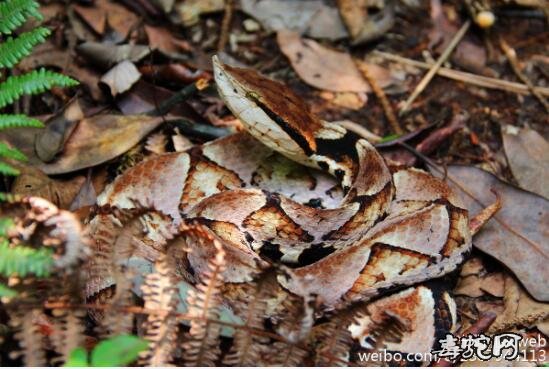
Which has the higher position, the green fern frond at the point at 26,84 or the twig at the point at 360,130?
the green fern frond at the point at 26,84

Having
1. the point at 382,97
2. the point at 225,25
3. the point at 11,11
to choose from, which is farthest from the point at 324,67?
the point at 11,11

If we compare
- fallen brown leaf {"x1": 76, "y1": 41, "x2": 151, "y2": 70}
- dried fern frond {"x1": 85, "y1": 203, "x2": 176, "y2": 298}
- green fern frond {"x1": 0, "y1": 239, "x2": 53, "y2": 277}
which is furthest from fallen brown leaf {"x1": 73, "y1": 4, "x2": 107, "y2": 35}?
green fern frond {"x1": 0, "y1": 239, "x2": 53, "y2": 277}

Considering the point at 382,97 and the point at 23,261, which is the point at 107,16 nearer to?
the point at 382,97

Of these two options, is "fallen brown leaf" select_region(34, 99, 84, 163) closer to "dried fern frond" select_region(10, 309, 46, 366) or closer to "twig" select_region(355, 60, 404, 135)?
"dried fern frond" select_region(10, 309, 46, 366)

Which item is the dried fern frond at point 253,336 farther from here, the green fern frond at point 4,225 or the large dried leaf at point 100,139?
the large dried leaf at point 100,139

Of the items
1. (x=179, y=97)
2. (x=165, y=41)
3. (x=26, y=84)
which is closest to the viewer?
(x=26, y=84)

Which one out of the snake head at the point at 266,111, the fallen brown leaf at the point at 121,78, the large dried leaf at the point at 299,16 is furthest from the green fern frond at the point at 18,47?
the large dried leaf at the point at 299,16

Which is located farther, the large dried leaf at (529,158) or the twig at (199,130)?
the twig at (199,130)
